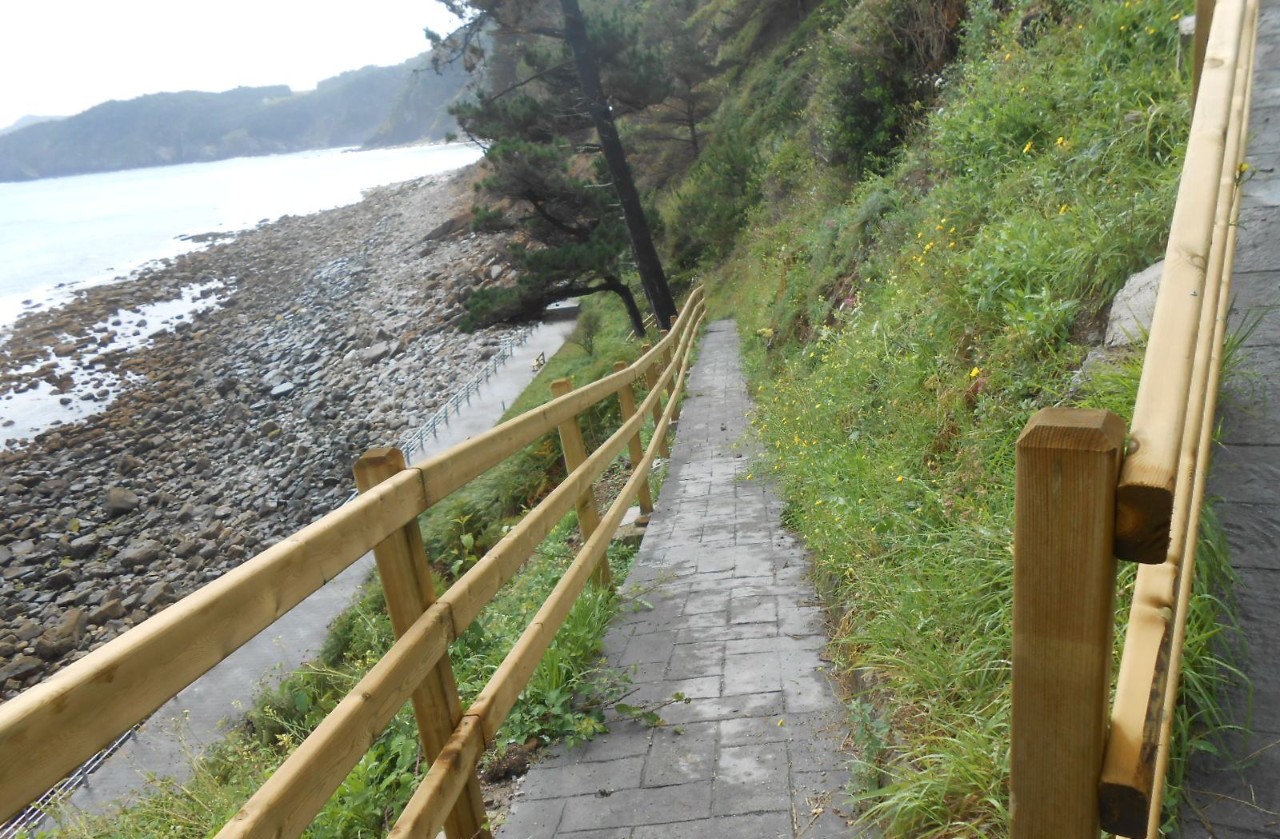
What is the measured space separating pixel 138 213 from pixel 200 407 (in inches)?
2937

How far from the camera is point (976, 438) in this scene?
3729 millimetres

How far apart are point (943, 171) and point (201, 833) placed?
23.2 feet

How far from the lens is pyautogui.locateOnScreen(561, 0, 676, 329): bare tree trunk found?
15766 mm

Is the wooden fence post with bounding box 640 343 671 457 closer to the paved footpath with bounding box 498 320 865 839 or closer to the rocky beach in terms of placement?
the paved footpath with bounding box 498 320 865 839

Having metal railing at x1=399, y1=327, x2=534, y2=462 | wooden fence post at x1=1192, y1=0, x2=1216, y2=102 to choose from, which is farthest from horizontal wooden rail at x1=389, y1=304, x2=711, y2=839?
metal railing at x1=399, y1=327, x2=534, y2=462

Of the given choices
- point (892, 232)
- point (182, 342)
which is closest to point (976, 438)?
point (892, 232)

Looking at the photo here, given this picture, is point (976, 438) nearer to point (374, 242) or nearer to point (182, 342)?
point (182, 342)

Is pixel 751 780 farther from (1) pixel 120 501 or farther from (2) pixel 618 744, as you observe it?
(1) pixel 120 501

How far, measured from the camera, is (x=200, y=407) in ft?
96.5

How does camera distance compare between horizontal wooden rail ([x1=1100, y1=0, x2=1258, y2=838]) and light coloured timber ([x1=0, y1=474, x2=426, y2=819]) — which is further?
horizontal wooden rail ([x1=1100, y1=0, x2=1258, y2=838])

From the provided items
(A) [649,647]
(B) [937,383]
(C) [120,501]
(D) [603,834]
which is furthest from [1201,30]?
(C) [120,501]

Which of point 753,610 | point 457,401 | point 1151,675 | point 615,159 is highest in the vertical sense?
point 615,159

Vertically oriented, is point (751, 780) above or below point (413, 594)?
below

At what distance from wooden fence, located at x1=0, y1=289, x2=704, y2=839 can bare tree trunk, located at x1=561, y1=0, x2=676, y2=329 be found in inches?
511
